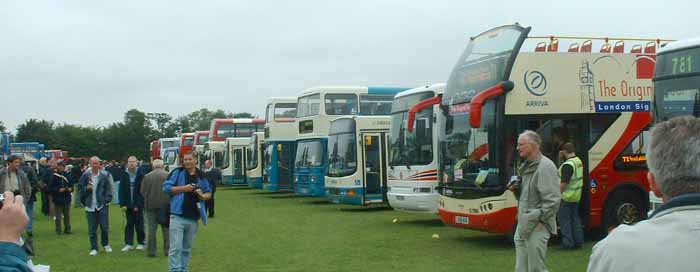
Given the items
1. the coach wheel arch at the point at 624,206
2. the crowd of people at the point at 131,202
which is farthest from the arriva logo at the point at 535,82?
the crowd of people at the point at 131,202

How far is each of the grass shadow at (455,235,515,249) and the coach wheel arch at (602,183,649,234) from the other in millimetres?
1821

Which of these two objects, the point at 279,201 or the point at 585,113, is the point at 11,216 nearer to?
the point at 585,113

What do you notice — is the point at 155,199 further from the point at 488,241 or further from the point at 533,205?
the point at 533,205

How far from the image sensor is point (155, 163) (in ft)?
45.0

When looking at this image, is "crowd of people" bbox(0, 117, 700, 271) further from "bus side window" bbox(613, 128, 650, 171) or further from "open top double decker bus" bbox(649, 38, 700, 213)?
"open top double decker bus" bbox(649, 38, 700, 213)

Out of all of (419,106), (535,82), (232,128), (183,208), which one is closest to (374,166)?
(419,106)

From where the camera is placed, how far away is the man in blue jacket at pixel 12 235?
118 inches

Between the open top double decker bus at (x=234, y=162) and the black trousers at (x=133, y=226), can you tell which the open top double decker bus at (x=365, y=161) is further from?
the open top double decker bus at (x=234, y=162)

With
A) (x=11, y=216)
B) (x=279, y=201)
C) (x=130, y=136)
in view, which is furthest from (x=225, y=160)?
(x=130, y=136)

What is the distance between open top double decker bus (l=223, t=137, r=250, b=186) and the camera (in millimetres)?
41188

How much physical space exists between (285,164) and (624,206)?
1967 cm

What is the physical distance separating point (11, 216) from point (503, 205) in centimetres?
1061

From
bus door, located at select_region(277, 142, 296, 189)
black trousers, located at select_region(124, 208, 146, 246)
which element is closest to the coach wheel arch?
black trousers, located at select_region(124, 208, 146, 246)

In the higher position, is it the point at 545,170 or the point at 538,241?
the point at 545,170
